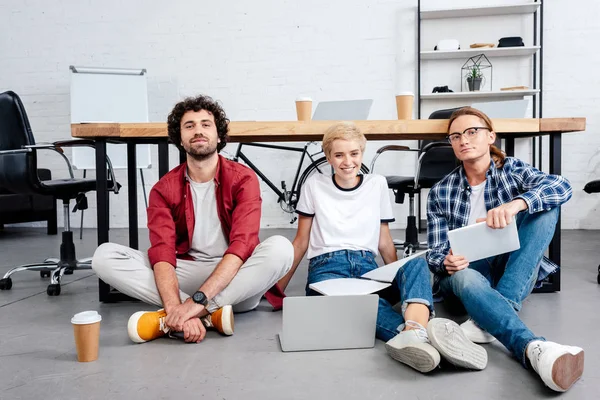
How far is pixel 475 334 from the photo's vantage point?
1498 millimetres

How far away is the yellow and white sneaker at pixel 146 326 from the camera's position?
157cm

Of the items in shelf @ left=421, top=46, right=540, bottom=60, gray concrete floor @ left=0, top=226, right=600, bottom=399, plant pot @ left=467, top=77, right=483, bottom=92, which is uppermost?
shelf @ left=421, top=46, right=540, bottom=60

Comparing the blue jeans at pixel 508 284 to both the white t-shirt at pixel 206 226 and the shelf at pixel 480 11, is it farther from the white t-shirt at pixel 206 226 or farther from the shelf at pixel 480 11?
the shelf at pixel 480 11

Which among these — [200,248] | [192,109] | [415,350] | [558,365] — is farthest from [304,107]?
[558,365]

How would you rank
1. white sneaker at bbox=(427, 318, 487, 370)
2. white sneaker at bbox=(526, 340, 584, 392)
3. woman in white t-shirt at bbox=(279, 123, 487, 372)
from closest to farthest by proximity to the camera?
white sneaker at bbox=(526, 340, 584, 392) → white sneaker at bbox=(427, 318, 487, 370) → woman in white t-shirt at bbox=(279, 123, 487, 372)

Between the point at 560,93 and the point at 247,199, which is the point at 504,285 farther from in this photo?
the point at 560,93

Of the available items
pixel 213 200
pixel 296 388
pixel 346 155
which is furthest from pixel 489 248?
pixel 213 200

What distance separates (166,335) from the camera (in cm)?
167

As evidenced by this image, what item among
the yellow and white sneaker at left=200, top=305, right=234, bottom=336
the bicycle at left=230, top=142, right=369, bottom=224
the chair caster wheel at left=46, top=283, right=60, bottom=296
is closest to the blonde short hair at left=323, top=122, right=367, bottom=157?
the yellow and white sneaker at left=200, top=305, right=234, bottom=336

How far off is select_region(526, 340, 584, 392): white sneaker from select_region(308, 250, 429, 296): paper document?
1.54 ft

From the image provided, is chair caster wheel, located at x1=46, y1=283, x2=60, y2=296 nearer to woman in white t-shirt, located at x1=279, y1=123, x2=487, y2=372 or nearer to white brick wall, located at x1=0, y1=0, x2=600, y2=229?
woman in white t-shirt, located at x1=279, y1=123, x2=487, y2=372

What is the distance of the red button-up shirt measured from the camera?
69.8 inches

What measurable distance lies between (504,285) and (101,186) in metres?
1.59

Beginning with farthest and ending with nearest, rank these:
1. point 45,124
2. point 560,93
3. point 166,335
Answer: point 45,124 < point 560,93 < point 166,335
